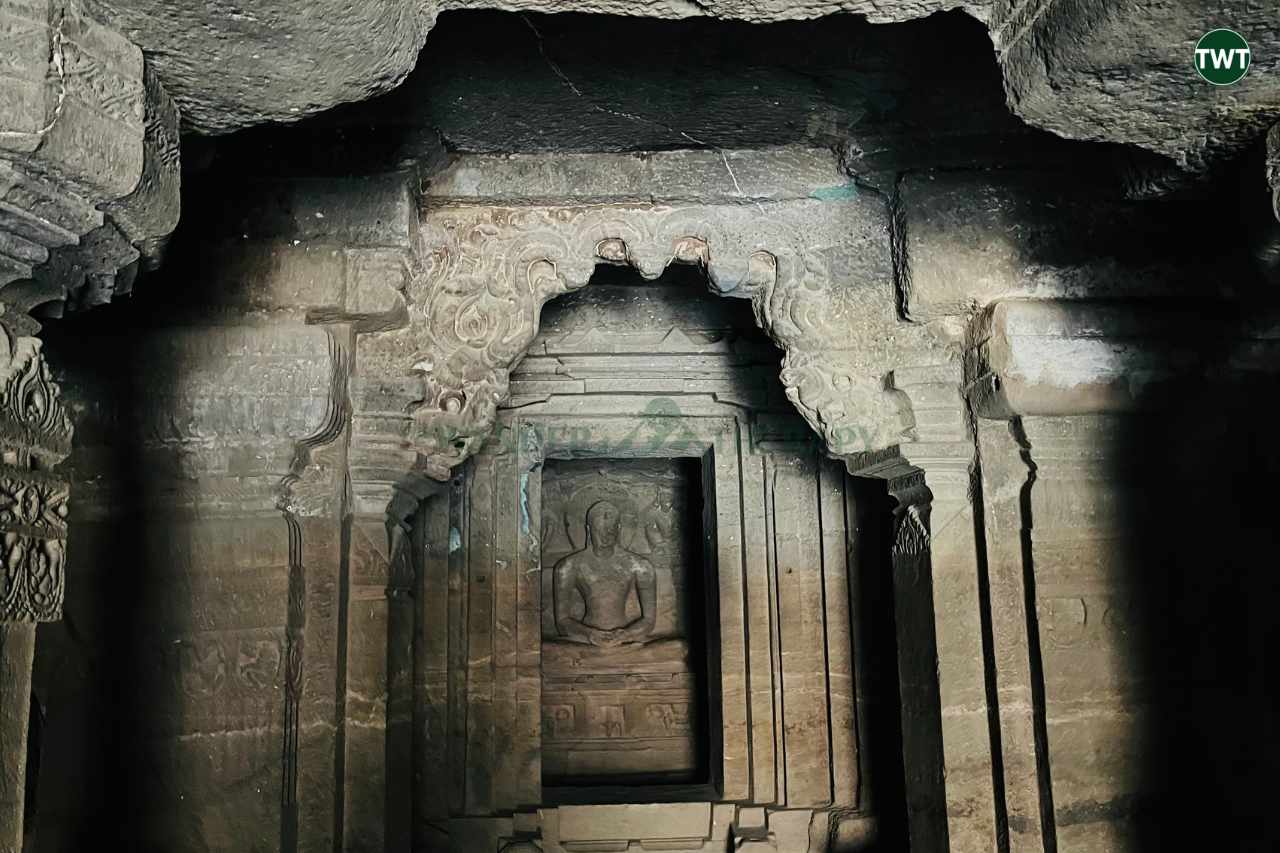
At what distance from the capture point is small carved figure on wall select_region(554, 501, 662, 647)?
22.9 ft

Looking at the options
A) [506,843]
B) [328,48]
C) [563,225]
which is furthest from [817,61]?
[506,843]

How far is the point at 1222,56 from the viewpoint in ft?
6.38

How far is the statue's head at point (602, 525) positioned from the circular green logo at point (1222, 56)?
214 inches

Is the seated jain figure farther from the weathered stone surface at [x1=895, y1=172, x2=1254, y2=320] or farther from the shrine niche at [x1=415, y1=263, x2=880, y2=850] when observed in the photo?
the weathered stone surface at [x1=895, y1=172, x2=1254, y2=320]

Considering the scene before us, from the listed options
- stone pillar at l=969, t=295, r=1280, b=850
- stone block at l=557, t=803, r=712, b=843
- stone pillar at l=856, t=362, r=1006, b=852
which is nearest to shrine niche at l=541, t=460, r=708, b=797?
stone block at l=557, t=803, r=712, b=843

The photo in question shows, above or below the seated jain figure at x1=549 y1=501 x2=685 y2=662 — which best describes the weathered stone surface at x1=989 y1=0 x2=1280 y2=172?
above

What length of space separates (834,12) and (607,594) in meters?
5.42

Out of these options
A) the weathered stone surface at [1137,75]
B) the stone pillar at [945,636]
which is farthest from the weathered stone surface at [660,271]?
the weathered stone surface at [1137,75]

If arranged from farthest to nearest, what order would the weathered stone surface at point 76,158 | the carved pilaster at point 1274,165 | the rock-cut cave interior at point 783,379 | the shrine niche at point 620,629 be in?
the shrine niche at point 620,629 → the rock-cut cave interior at point 783,379 → the carved pilaster at point 1274,165 → the weathered stone surface at point 76,158

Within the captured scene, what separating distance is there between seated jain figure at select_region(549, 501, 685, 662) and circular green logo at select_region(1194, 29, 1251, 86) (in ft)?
17.9

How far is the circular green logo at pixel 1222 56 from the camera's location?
1908 millimetres

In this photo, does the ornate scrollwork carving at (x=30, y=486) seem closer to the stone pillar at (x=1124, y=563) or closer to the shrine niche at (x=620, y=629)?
the stone pillar at (x=1124, y=563)

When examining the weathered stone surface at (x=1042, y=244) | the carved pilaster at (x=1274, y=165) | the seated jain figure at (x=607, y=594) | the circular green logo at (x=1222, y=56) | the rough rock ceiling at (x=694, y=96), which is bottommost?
the seated jain figure at (x=607, y=594)

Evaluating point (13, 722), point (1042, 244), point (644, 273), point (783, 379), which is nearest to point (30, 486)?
point (13, 722)
